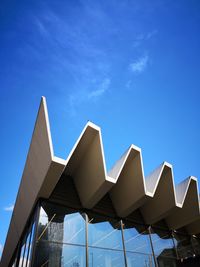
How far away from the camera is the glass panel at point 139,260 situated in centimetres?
1017

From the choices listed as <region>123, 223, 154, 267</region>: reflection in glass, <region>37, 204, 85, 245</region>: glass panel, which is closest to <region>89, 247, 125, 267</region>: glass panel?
<region>123, 223, 154, 267</region>: reflection in glass

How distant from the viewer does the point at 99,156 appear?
970 centimetres

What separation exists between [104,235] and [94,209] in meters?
1.17

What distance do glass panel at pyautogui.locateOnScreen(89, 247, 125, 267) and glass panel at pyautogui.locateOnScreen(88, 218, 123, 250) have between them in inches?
8.0

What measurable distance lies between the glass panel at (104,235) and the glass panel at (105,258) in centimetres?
20

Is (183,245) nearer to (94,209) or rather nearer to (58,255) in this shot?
(94,209)

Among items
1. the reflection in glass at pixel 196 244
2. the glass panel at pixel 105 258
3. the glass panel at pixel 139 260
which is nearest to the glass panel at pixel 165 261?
the glass panel at pixel 139 260

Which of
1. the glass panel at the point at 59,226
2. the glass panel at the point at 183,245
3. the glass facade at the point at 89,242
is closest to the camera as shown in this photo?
the glass facade at the point at 89,242

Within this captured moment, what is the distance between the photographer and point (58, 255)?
8.59m

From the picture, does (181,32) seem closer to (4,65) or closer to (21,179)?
(4,65)

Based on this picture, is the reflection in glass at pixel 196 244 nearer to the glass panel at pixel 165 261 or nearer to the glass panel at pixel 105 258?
the glass panel at pixel 165 261

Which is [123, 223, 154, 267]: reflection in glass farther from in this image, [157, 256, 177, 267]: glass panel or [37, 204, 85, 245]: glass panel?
[37, 204, 85, 245]: glass panel

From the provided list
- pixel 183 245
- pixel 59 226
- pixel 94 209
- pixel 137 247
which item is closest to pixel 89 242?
pixel 59 226

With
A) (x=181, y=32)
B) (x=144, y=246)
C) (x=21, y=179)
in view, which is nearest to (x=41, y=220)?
(x=21, y=179)
